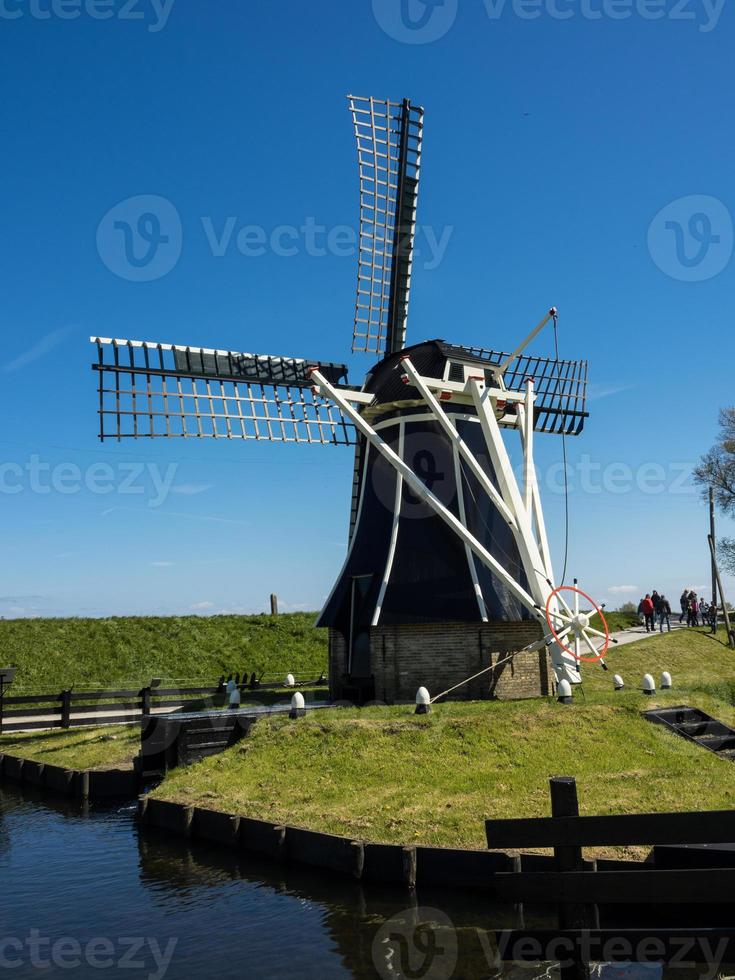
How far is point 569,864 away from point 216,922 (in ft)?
21.3

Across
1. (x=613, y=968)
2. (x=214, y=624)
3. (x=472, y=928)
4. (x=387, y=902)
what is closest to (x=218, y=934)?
(x=387, y=902)

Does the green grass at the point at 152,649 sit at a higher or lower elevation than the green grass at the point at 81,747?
higher

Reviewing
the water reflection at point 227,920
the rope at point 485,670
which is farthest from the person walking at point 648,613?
the water reflection at point 227,920

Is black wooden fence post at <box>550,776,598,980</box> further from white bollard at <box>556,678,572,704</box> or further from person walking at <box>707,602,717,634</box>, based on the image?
person walking at <box>707,602,717,634</box>

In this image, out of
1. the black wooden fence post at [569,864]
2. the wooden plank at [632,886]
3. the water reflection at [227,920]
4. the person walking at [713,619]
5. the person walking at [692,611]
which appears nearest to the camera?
the wooden plank at [632,886]

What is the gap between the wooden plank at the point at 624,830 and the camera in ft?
19.6

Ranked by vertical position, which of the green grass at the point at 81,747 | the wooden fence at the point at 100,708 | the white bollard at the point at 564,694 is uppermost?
the white bollard at the point at 564,694

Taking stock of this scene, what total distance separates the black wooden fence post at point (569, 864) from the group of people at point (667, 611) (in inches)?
1307

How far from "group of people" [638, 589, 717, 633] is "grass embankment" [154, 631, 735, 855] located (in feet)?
64.0

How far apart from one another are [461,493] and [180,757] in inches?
400

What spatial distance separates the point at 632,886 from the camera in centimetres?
607

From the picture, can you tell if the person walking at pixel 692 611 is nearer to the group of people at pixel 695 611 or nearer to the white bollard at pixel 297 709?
the group of people at pixel 695 611

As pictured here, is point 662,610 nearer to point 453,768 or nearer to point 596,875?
point 453,768

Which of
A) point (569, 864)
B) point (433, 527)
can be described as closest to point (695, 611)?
point (433, 527)
